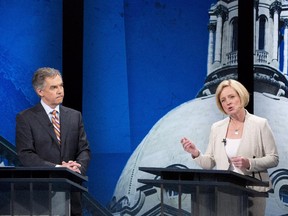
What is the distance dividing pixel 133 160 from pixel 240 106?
6.37ft

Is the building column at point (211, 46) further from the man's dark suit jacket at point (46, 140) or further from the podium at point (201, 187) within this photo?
the podium at point (201, 187)

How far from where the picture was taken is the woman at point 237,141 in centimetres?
391

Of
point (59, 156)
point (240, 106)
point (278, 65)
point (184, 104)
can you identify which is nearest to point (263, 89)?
point (278, 65)

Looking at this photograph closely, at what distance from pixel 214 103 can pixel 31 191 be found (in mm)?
2632

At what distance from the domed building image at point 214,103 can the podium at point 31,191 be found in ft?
7.69

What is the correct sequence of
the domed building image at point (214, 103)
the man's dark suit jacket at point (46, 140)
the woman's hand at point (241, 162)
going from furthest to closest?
the domed building image at point (214, 103)
the man's dark suit jacket at point (46, 140)
the woman's hand at point (241, 162)

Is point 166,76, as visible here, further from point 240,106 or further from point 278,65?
point 240,106

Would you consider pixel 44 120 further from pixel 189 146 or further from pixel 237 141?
pixel 237 141

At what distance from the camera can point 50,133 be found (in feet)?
13.5

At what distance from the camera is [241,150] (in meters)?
3.97

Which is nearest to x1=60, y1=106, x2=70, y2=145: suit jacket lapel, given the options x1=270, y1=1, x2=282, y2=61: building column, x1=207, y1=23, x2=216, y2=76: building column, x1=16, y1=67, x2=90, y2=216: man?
x1=16, y1=67, x2=90, y2=216: man

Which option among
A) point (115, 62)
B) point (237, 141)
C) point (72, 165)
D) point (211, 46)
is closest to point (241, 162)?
point (237, 141)

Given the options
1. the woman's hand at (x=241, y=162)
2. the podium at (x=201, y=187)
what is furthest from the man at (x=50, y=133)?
the woman's hand at (x=241, y=162)

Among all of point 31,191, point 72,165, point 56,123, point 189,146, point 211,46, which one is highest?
point 211,46
